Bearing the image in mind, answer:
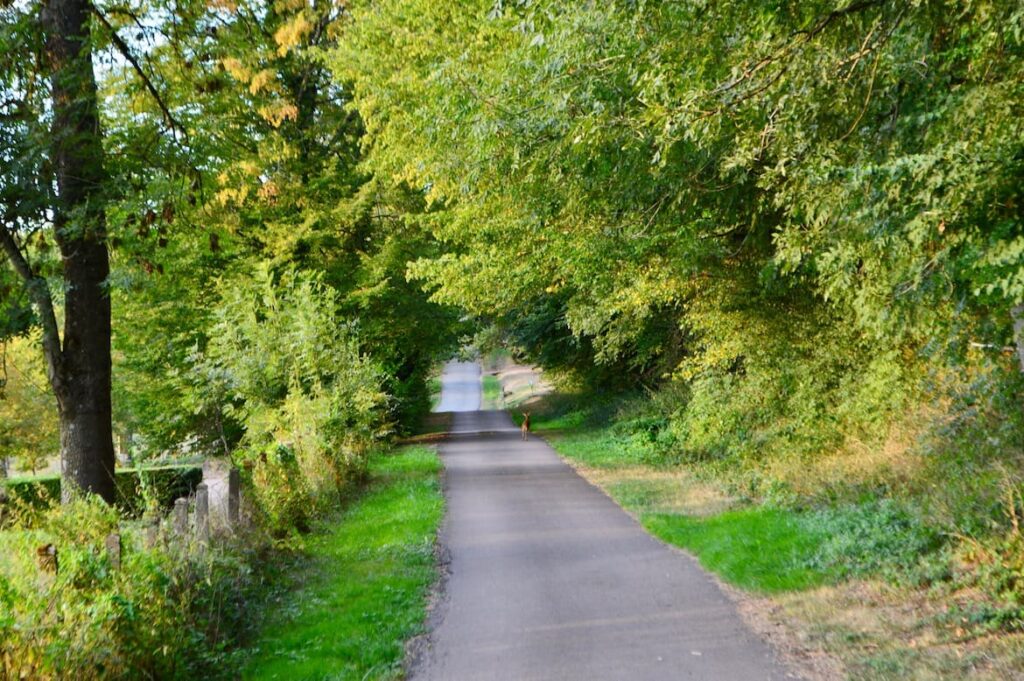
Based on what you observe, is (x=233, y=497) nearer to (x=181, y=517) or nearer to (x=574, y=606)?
(x=181, y=517)

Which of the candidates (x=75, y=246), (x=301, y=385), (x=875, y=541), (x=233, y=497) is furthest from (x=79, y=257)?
(x=875, y=541)

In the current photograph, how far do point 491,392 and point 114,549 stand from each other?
7202 centimetres

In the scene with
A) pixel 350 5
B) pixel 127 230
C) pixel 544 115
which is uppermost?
pixel 350 5

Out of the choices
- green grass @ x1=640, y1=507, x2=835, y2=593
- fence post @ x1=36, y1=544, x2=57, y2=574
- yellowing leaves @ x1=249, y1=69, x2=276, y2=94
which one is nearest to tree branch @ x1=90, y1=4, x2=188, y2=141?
yellowing leaves @ x1=249, y1=69, x2=276, y2=94

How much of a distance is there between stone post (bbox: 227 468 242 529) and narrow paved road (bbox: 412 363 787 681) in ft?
7.94

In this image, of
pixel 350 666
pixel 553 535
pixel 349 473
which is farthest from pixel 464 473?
pixel 350 666

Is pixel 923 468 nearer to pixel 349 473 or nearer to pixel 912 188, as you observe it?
pixel 912 188

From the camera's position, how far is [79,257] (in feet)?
37.3

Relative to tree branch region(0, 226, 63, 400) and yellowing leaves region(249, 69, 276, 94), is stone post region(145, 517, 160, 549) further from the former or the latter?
yellowing leaves region(249, 69, 276, 94)

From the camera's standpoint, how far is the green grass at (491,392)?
68162mm

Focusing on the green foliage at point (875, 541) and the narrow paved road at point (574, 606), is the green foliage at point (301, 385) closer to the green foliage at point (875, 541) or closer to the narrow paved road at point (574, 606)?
the narrow paved road at point (574, 606)

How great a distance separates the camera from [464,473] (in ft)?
71.7

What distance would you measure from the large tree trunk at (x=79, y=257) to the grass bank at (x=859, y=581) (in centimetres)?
757

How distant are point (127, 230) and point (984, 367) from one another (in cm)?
1038
